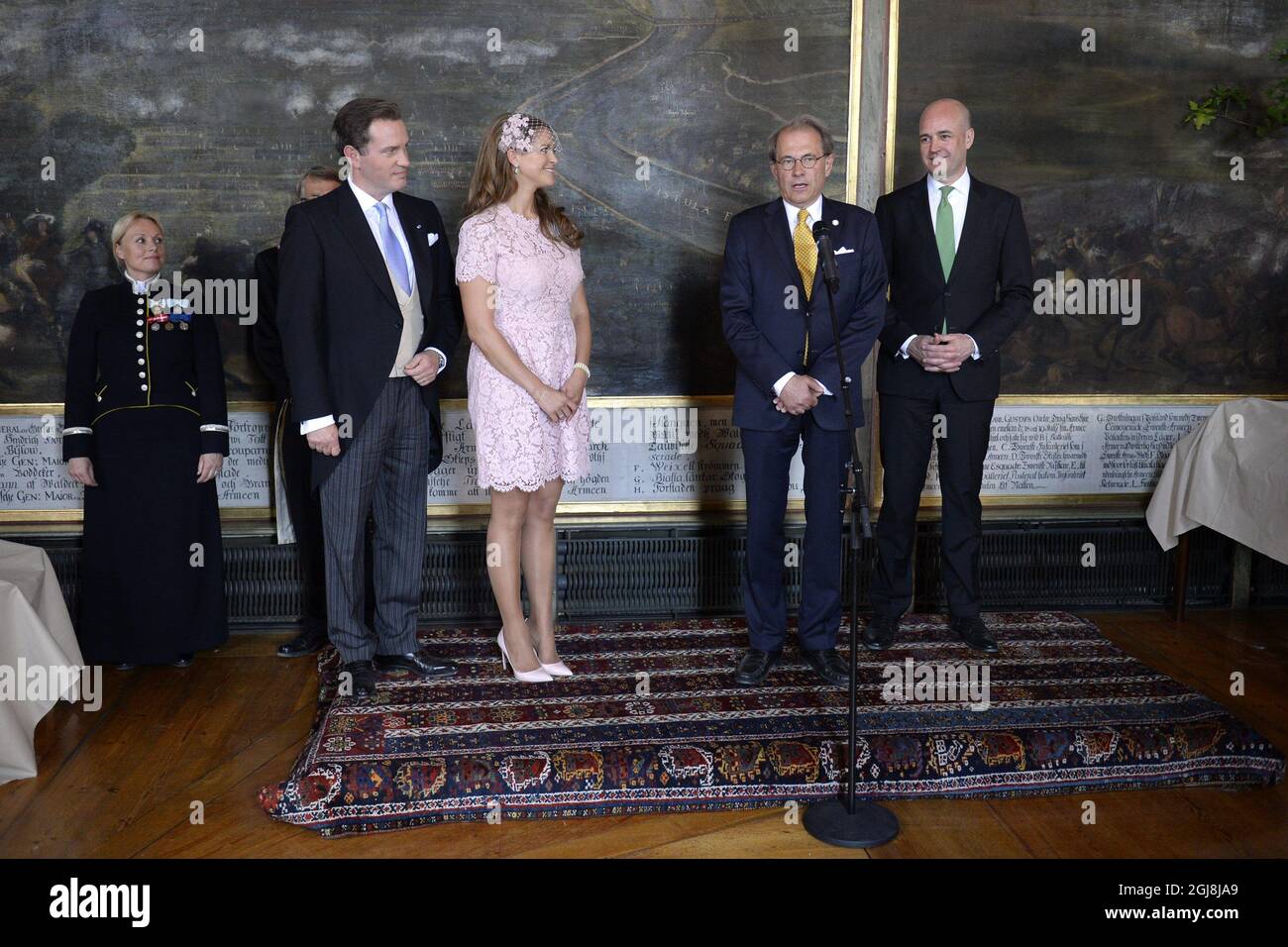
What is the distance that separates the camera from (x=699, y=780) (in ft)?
11.7

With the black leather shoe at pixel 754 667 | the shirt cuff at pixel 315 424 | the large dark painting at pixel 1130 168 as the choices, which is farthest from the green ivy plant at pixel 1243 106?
the shirt cuff at pixel 315 424

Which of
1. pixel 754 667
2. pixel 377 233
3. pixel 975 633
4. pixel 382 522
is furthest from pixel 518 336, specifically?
pixel 975 633

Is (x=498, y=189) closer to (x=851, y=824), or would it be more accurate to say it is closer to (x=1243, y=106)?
(x=851, y=824)

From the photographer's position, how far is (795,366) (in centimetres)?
418

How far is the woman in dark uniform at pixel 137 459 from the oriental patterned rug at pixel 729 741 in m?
0.86

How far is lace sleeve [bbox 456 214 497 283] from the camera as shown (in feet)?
13.0

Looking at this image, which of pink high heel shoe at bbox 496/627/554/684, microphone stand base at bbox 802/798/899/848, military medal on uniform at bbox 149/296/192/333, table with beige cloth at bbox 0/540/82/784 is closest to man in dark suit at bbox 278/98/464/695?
pink high heel shoe at bbox 496/627/554/684

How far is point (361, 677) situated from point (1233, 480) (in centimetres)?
371

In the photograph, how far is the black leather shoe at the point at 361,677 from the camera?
4105 millimetres

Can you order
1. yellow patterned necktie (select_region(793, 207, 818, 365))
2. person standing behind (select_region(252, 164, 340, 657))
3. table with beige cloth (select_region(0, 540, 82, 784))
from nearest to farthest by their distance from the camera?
table with beige cloth (select_region(0, 540, 82, 784))
yellow patterned necktie (select_region(793, 207, 818, 365))
person standing behind (select_region(252, 164, 340, 657))

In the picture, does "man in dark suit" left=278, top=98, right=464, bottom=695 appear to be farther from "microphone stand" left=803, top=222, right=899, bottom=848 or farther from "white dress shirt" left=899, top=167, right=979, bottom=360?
"white dress shirt" left=899, top=167, right=979, bottom=360

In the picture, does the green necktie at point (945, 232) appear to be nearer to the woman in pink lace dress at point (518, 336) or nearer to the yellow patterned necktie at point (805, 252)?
the yellow patterned necktie at point (805, 252)

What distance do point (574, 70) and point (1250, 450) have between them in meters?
3.30

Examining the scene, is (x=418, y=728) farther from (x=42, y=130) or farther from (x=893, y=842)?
(x=42, y=130)
